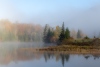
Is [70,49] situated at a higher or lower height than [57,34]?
lower

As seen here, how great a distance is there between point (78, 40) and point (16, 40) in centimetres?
654

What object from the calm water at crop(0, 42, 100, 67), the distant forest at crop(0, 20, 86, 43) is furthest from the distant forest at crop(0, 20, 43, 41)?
the calm water at crop(0, 42, 100, 67)

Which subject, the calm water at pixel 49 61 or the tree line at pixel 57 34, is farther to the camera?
the tree line at pixel 57 34

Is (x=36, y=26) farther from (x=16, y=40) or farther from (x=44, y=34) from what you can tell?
(x=16, y=40)

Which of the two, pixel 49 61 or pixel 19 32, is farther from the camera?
pixel 19 32

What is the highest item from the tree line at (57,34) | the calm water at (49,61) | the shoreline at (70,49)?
the tree line at (57,34)

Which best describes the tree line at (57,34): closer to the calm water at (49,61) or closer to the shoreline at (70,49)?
the shoreline at (70,49)

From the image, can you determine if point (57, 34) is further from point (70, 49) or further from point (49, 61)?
point (49, 61)

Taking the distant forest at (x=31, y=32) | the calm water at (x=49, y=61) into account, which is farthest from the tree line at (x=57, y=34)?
the calm water at (x=49, y=61)

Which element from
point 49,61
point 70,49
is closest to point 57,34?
point 70,49

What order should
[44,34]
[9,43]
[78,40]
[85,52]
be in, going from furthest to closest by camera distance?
1. [9,43]
2. [44,34]
3. [78,40]
4. [85,52]

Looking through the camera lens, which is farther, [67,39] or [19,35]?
[19,35]

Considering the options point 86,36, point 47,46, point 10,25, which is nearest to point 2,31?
point 10,25

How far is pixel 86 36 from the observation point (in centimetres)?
1970
